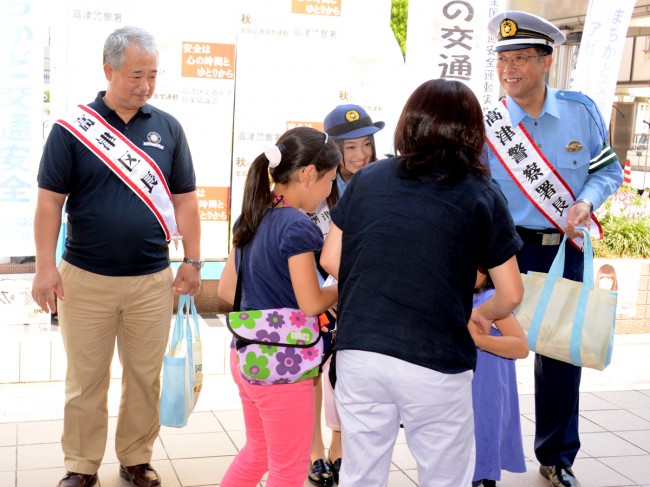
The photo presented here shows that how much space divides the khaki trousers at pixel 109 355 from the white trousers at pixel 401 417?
4.37 ft

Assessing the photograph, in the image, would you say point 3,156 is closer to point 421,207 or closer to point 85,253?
point 85,253

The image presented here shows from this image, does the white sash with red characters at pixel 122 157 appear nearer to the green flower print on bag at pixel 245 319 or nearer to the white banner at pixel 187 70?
the green flower print on bag at pixel 245 319

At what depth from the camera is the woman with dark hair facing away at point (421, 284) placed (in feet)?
6.81

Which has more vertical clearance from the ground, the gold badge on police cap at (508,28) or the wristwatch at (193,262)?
the gold badge on police cap at (508,28)

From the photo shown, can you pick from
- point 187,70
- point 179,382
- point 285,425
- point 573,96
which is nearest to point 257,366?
point 285,425

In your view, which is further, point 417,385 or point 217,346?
point 217,346

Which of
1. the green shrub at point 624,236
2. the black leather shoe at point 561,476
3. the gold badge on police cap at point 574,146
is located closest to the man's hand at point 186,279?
the gold badge on police cap at point 574,146

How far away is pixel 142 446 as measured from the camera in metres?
3.42

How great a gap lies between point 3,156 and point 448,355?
339 cm

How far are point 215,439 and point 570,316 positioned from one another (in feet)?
5.90

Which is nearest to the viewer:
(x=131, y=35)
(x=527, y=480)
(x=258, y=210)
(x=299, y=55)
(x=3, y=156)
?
(x=258, y=210)

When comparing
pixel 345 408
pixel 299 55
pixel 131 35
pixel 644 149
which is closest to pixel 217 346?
pixel 299 55

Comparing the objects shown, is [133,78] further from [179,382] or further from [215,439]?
[215,439]

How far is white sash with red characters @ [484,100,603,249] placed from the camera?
3.44 meters
